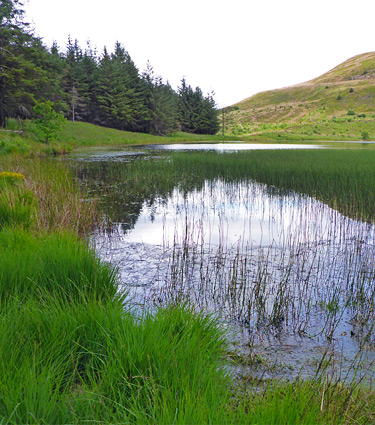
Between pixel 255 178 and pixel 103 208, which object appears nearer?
pixel 103 208

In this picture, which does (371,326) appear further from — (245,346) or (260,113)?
(260,113)

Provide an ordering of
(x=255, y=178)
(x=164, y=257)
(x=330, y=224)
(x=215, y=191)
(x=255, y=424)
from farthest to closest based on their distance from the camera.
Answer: (x=255, y=178)
(x=215, y=191)
(x=330, y=224)
(x=164, y=257)
(x=255, y=424)

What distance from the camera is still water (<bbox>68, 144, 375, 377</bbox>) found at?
150 inches

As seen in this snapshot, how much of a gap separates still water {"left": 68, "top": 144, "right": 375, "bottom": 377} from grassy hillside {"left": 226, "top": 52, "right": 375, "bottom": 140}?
60253 mm

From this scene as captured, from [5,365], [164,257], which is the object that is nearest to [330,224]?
[164,257]

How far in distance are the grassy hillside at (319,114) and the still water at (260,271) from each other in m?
60.3

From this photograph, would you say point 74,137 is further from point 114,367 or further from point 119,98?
point 114,367

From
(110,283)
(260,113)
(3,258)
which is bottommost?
(110,283)

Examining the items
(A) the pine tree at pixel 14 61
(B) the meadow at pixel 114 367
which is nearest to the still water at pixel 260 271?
(B) the meadow at pixel 114 367

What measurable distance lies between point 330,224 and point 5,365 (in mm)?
7780

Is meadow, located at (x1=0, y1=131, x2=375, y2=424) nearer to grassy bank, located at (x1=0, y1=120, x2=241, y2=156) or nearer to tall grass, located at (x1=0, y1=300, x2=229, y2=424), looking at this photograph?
tall grass, located at (x1=0, y1=300, x2=229, y2=424)

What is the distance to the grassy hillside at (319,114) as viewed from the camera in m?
73.8

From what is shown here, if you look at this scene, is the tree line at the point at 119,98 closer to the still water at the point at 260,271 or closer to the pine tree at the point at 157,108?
the pine tree at the point at 157,108

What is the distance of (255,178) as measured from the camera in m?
15.2
